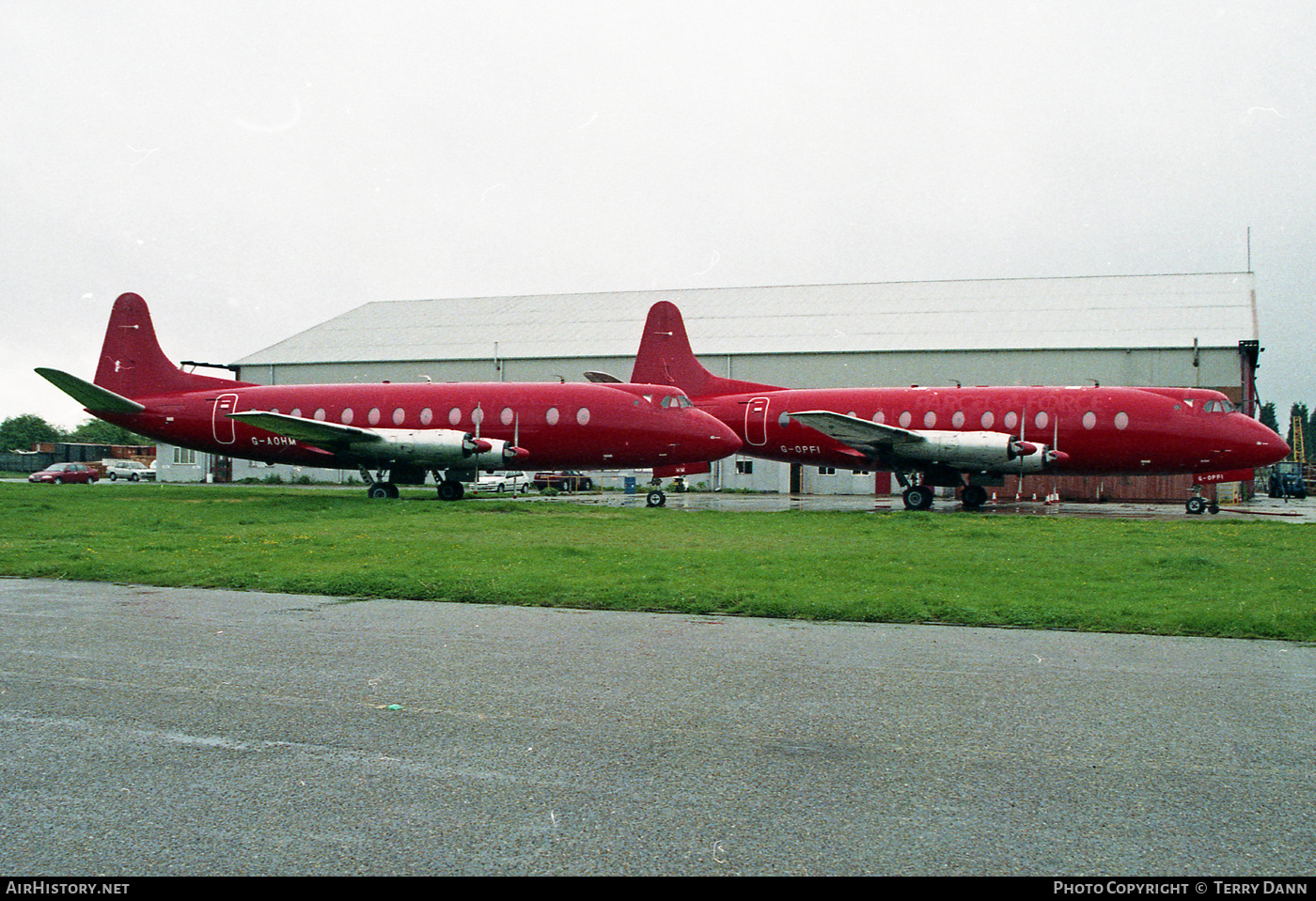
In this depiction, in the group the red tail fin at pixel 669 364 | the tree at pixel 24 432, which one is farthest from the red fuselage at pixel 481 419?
the tree at pixel 24 432

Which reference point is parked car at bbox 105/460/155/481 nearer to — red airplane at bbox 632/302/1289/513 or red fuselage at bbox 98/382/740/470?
red fuselage at bbox 98/382/740/470

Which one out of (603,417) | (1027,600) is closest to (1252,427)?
(603,417)

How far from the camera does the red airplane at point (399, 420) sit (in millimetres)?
32906

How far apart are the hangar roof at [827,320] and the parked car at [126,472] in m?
14.7

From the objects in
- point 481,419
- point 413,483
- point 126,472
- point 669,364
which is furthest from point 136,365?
point 126,472

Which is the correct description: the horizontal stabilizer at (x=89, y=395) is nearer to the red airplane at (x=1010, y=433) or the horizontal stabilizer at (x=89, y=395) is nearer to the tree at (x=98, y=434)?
the red airplane at (x=1010, y=433)

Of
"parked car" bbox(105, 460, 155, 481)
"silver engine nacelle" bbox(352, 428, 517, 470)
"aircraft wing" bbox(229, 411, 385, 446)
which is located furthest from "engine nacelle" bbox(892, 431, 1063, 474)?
"parked car" bbox(105, 460, 155, 481)

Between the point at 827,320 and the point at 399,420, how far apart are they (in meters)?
32.9

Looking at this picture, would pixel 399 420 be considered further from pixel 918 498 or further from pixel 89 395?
pixel 918 498

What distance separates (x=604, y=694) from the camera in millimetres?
7004

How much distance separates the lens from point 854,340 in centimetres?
5738

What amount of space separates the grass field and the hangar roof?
98.0 ft

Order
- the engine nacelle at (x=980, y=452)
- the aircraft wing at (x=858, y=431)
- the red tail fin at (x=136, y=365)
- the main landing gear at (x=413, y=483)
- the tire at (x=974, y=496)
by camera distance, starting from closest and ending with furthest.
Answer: the engine nacelle at (x=980, y=452) → the aircraft wing at (x=858, y=431) → the tire at (x=974, y=496) → the main landing gear at (x=413, y=483) → the red tail fin at (x=136, y=365)
